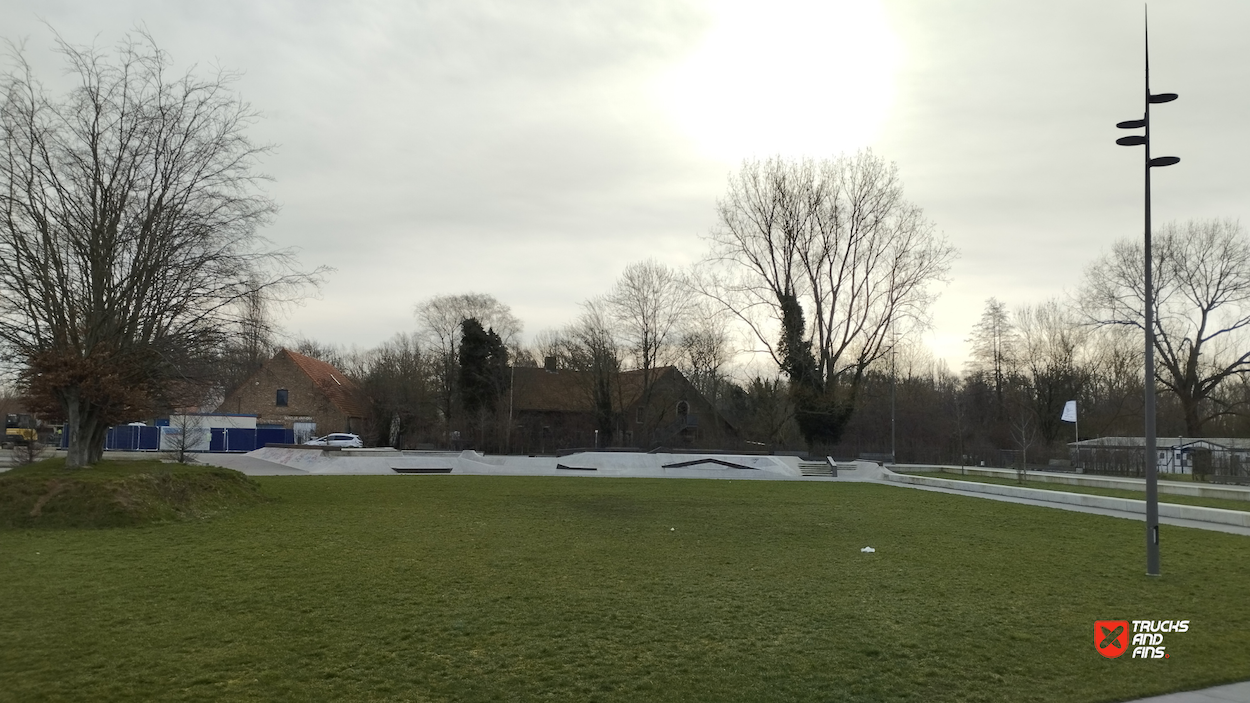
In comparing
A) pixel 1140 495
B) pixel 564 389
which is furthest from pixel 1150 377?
pixel 564 389

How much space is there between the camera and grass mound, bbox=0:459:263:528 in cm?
1609

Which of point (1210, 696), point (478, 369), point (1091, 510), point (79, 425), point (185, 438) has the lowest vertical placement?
point (1091, 510)

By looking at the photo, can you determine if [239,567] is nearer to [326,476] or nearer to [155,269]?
[155,269]

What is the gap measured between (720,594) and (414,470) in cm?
3105

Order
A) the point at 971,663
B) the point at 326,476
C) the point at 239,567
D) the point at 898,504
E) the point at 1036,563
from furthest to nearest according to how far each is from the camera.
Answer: the point at 326,476
the point at 898,504
the point at 1036,563
the point at 239,567
the point at 971,663

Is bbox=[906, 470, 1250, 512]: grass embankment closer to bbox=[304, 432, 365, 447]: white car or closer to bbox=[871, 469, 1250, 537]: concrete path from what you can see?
bbox=[871, 469, 1250, 537]: concrete path

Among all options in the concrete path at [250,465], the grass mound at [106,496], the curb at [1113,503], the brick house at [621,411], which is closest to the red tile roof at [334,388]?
the brick house at [621,411]

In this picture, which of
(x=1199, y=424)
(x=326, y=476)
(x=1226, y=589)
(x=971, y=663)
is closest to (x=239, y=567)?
(x=971, y=663)

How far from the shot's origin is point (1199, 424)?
1954 inches

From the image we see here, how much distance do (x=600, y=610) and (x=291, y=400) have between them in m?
55.5

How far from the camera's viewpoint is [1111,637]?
814 cm

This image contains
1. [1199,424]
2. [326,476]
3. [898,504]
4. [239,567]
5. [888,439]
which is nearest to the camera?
[239,567]

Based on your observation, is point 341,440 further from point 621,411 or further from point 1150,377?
point 1150,377

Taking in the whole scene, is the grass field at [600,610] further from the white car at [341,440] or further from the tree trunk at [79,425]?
the white car at [341,440]
